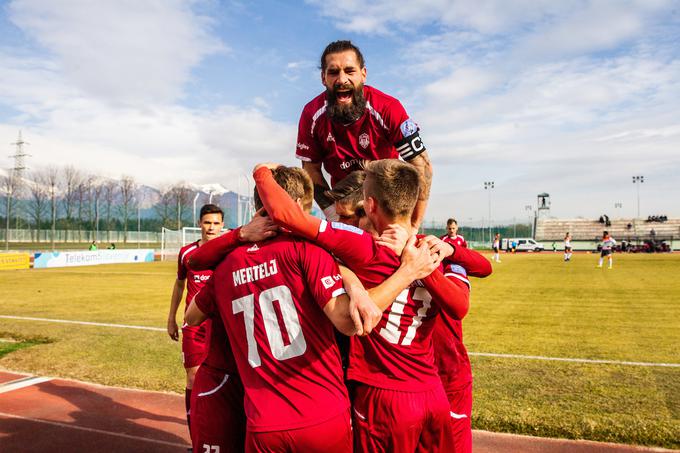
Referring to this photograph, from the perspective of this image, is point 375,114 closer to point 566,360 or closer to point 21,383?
point 566,360

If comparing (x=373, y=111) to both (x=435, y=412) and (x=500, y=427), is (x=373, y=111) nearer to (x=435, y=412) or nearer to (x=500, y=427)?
(x=435, y=412)

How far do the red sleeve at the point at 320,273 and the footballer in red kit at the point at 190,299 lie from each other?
279cm

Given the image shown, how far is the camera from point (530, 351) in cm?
991

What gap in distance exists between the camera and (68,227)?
2709 inches

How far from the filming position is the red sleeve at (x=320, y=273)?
254 centimetres

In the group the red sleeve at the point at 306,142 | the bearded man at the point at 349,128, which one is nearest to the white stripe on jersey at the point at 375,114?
the bearded man at the point at 349,128

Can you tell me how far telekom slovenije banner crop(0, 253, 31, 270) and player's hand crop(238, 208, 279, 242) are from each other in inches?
1544

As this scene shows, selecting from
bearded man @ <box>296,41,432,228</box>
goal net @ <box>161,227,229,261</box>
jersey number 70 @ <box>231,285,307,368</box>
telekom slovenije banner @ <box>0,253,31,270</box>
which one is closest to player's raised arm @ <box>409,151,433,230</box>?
bearded man @ <box>296,41,432,228</box>

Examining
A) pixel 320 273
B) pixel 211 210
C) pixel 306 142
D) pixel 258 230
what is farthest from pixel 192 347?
pixel 320 273

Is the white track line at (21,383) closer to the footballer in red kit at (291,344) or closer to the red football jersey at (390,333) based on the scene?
the footballer in red kit at (291,344)

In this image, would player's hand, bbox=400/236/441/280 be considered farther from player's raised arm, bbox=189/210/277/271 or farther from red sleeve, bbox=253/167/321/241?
player's raised arm, bbox=189/210/277/271

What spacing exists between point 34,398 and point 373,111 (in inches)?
261

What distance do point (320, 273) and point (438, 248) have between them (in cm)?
71

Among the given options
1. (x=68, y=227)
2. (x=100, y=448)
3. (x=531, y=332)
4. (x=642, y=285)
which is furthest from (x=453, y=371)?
(x=68, y=227)
